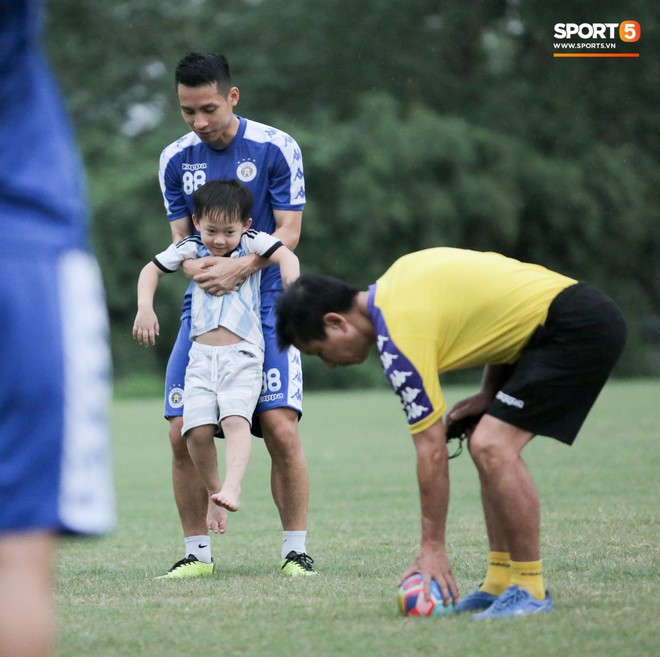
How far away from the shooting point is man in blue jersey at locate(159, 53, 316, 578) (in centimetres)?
585

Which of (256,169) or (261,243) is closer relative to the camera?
(261,243)

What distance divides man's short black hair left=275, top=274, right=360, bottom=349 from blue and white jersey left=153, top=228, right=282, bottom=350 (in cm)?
141

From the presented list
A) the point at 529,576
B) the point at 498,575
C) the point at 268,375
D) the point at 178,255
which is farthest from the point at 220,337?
the point at 529,576

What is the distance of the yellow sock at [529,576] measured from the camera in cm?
436

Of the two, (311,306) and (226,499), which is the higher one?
(311,306)

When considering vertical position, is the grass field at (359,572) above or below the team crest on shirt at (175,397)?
below

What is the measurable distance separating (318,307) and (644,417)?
1195 cm

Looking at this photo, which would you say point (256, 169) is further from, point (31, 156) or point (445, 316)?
point (31, 156)

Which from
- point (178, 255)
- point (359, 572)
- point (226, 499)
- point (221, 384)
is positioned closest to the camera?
point (226, 499)

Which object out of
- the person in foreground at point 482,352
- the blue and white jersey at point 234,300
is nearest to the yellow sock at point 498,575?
the person in foreground at point 482,352

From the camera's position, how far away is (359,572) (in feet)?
18.2

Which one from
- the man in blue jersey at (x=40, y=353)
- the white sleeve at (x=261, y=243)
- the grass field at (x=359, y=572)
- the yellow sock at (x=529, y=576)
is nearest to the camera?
the man in blue jersey at (x=40, y=353)

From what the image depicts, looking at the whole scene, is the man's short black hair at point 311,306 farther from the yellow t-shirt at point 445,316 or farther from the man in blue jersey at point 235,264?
the man in blue jersey at point 235,264

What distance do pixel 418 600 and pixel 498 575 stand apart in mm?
476
